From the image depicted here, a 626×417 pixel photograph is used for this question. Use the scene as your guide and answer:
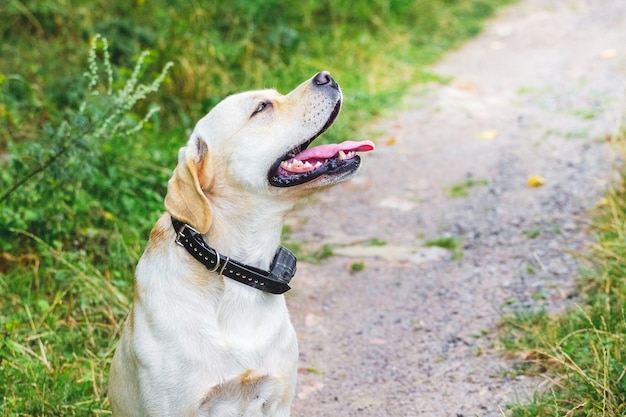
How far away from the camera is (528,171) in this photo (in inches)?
261

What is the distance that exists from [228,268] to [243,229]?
0.19 meters

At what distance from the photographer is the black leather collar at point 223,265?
3217 millimetres

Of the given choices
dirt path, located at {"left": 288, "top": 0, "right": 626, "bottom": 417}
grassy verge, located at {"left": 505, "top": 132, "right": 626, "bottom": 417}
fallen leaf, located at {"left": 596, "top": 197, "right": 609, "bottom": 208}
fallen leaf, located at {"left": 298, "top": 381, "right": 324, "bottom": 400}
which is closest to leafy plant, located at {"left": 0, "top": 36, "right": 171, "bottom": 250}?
dirt path, located at {"left": 288, "top": 0, "right": 626, "bottom": 417}

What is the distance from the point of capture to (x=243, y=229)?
3.37 meters

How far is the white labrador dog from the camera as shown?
314 cm

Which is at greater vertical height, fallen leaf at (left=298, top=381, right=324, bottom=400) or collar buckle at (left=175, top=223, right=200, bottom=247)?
collar buckle at (left=175, top=223, right=200, bottom=247)

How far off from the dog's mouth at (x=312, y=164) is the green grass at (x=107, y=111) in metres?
1.45

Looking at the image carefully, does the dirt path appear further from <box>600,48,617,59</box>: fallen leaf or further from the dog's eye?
the dog's eye

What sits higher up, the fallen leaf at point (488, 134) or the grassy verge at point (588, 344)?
the grassy verge at point (588, 344)

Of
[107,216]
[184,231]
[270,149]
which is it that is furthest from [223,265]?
[107,216]

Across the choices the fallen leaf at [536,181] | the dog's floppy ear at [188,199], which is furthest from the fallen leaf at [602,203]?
the dog's floppy ear at [188,199]

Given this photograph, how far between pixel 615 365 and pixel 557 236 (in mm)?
1994

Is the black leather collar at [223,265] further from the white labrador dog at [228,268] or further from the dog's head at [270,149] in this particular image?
the dog's head at [270,149]

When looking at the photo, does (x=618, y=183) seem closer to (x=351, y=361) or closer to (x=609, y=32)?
(x=351, y=361)
